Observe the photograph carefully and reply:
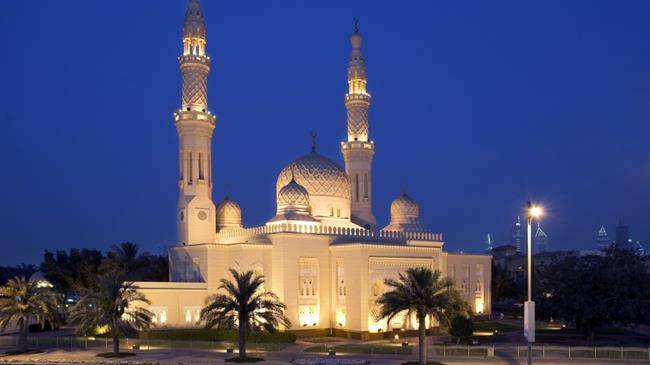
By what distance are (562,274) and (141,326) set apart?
27090mm

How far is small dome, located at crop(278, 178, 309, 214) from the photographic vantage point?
48.8 meters

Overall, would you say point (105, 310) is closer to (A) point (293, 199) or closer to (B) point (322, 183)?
(A) point (293, 199)

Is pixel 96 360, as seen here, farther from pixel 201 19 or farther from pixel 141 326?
pixel 201 19

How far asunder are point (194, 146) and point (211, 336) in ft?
49.1

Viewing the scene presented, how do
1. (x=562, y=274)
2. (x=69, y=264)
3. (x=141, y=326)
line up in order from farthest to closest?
(x=69, y=264), (x=562, y=274), (x=141, y=326)

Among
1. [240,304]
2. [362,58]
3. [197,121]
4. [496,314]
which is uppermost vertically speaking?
[362,58]

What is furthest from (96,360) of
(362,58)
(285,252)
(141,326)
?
(362,58)

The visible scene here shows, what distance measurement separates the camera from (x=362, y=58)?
6056 cm

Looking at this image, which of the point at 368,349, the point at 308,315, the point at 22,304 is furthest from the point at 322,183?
the point at 22,304

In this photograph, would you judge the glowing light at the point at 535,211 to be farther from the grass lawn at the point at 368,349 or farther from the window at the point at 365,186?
the window at the point at 365,186

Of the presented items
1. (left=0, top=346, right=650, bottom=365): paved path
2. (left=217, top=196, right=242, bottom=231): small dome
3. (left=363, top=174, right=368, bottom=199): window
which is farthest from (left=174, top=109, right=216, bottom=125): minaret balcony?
(left=0, top=346, right=650, bottom=365): paved path

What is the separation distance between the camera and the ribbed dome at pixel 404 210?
186ft

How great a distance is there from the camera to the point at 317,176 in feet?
174

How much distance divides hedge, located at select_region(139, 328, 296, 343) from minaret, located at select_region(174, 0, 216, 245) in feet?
28.5
